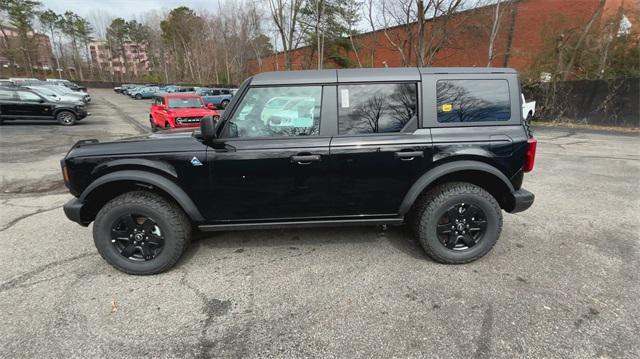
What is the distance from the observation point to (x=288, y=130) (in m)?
2.94

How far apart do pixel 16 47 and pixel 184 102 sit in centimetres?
7004

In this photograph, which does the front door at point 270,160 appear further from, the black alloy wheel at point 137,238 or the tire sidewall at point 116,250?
the black alloy wheel at point 137,238

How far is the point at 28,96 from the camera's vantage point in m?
13.6

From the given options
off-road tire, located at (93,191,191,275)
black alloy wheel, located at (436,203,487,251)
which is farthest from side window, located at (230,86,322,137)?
black alloy wheel, located at (436,203,487,251)

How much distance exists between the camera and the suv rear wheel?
9.84 ft

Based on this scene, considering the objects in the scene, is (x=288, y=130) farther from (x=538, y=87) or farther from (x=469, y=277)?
(x=538, y=87)

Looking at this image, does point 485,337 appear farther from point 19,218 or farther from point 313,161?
point 19,218

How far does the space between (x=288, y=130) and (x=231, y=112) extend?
55 cm

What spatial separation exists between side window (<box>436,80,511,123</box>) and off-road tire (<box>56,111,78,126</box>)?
54.2ft

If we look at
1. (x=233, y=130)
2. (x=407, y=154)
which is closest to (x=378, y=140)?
(x=407, y=154)

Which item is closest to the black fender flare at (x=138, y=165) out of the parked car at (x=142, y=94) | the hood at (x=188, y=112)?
the hood at (x=188, y=112)

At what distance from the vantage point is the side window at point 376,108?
114 inches

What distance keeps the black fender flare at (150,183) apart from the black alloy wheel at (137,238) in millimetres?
351

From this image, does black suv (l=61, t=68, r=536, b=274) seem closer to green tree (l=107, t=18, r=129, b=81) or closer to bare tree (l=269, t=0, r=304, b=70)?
bare tree (l=269, t=0, r=304, b=70)
